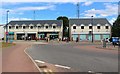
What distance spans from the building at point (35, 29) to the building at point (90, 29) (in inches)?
205

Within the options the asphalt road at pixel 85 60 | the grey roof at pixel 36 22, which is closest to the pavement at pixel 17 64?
the asphalt road at pixel 85 60

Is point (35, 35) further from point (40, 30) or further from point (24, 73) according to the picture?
point (24, 73)

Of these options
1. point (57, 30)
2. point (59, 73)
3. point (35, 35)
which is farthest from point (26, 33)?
point (59, 73)

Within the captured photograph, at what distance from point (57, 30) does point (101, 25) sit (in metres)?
15.1

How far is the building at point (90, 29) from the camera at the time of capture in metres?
99.2

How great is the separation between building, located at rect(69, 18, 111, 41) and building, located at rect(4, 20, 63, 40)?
5206mm

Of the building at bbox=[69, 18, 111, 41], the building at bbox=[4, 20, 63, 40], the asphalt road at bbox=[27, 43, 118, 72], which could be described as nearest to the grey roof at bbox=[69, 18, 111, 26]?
the building at bbox=[69, 18, 111, 41]

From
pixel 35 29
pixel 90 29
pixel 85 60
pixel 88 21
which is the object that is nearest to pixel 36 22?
pixel 35 29

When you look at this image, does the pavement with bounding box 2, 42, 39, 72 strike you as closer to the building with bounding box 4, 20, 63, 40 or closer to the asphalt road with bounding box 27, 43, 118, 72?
the asphalt road with bounding box 27, 43, 118, 72

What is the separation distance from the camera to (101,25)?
330 feet

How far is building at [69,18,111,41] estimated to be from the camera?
99188 mm

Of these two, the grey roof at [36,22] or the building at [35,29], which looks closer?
the building at [35,29]

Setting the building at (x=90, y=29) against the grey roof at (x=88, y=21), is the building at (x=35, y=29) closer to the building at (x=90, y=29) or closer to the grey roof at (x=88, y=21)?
the grey roof at (x=88, y=21)

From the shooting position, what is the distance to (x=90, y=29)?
101 metres
